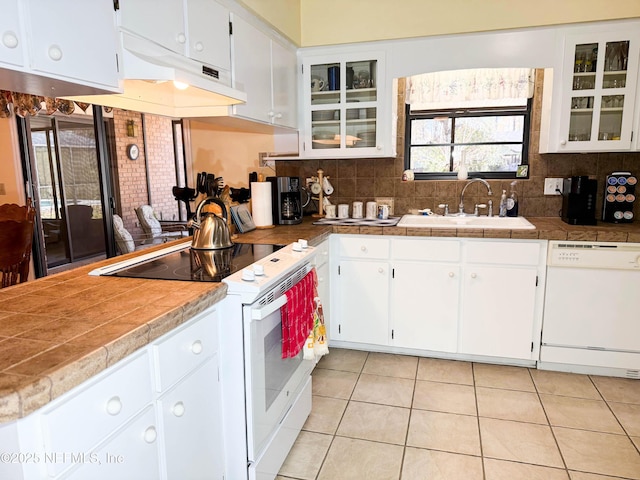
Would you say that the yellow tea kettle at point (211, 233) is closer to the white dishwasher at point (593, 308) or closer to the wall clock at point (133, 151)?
the white dishwasher at point (593, 308)

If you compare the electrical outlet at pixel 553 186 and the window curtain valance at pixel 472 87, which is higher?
the window curtain valance at pixel 472 87

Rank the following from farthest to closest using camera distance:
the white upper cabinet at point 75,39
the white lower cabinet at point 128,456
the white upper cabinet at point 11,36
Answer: the white upper cabinet at point 75,39 → the white upper cabinet at point 11,36 → the white lower cabinet at point 128,456

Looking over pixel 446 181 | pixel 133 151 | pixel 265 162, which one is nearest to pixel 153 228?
pixel 265 162

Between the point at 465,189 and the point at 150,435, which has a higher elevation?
the point at 465,189

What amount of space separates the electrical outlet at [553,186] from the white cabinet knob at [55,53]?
2.96 m

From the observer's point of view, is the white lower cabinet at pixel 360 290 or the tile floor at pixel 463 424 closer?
the tile floor at pixel 463 424

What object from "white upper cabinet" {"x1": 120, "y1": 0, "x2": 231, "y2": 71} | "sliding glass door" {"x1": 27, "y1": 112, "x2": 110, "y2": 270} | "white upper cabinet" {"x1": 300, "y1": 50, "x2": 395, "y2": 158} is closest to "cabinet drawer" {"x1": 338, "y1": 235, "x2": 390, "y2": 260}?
"white upper cabinet" {"x1": 300, "y1": 50, "x2": 395, "y2": 158}

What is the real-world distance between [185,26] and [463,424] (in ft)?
7.54

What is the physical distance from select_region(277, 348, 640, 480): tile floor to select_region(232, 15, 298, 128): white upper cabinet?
5.46 feet

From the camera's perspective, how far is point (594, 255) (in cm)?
248

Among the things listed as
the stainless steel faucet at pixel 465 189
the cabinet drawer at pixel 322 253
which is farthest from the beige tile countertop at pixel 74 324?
the stainless steel faucet at pixel 465 189

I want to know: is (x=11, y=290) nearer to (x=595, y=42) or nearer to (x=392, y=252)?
(x=392, y=252)

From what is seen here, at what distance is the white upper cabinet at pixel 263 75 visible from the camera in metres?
2.23

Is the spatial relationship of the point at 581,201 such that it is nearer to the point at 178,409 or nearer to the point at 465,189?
the point at 465,189
